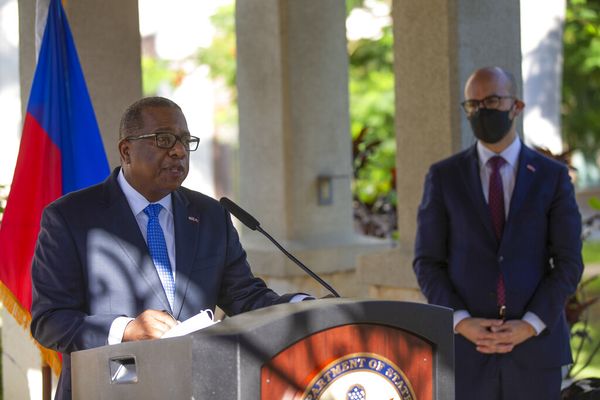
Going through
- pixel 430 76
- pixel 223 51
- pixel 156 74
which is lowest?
pixel 430 76

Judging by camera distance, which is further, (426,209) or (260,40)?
(260,40)

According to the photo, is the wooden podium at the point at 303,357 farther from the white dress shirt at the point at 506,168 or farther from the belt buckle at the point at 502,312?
the white dress shirt at the point at 506,168

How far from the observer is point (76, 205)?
3.35m

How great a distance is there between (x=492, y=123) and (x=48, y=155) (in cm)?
206

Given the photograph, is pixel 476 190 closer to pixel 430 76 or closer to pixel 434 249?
pixel 434 249

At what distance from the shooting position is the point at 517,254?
4469 mm

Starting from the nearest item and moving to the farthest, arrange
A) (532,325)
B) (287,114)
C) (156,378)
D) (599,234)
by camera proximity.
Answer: (156,378), (532,325), (287,114), (599,234)

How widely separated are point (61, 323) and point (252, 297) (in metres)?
0.68

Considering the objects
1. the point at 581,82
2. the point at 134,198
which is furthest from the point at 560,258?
the point at 581,82

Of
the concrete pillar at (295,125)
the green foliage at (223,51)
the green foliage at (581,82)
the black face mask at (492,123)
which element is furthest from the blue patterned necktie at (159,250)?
the green foliage at (223,51)

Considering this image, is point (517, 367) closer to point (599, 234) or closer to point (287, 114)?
point (287, 114)

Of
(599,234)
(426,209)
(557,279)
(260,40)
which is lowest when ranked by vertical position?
(599,234)

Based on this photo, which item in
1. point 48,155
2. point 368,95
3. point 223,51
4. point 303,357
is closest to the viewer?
point 303,357

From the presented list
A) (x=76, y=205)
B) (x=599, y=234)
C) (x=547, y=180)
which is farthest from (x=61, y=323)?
(x=599, y=234)
